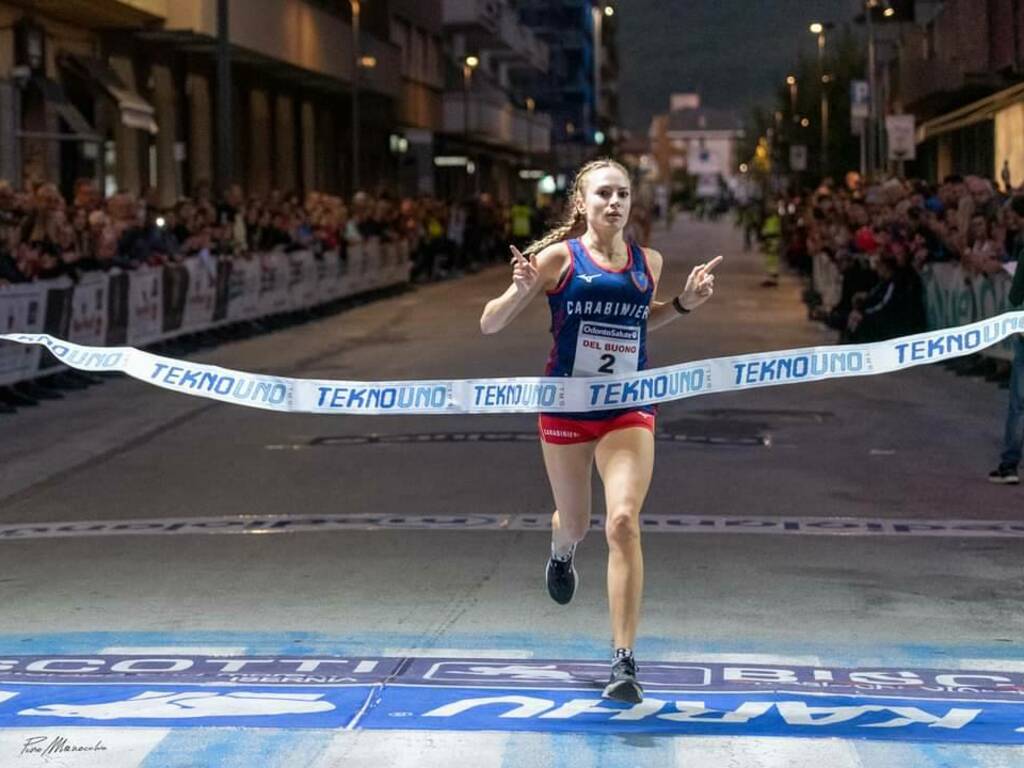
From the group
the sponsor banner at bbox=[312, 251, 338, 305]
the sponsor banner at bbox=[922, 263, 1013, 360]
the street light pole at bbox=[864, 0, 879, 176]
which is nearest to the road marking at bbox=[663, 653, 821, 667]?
the sponsor banner at bbox=[922, 263, 1013, 360]

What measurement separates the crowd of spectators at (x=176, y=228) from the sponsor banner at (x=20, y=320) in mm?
197

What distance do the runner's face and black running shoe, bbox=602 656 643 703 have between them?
1.59 metres

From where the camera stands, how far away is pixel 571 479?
25.7 ft

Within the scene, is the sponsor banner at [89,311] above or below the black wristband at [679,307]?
below

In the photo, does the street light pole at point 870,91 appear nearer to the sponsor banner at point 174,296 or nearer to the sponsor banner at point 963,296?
the sponsor banner at point 963,296

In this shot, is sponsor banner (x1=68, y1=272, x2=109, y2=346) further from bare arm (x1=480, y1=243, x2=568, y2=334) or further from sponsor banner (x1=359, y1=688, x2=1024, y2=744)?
sponsor banner (x1=359, y1=688, x2=1024, y2=744)

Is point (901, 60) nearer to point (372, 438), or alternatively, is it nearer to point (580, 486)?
point (372, 438)

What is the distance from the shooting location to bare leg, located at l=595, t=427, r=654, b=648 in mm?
7434

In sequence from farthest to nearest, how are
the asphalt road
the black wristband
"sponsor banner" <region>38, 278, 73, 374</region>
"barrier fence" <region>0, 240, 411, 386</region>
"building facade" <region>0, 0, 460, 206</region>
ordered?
"building facade" <region>0, 0, 460, 206</region>, "sponsor banner" <region>38, 278, 73, 374</region>, "barrier fence" <region>0, 240, 411, 386</region>, the black wristband, the asphalt road

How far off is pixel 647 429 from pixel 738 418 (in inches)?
395

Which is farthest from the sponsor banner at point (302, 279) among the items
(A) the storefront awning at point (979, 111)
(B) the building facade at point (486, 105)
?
(B) the building facade at point (486, 105)

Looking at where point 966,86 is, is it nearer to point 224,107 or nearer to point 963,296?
point 224,107

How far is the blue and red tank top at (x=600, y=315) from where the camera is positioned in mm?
7641

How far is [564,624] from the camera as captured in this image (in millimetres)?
8883
